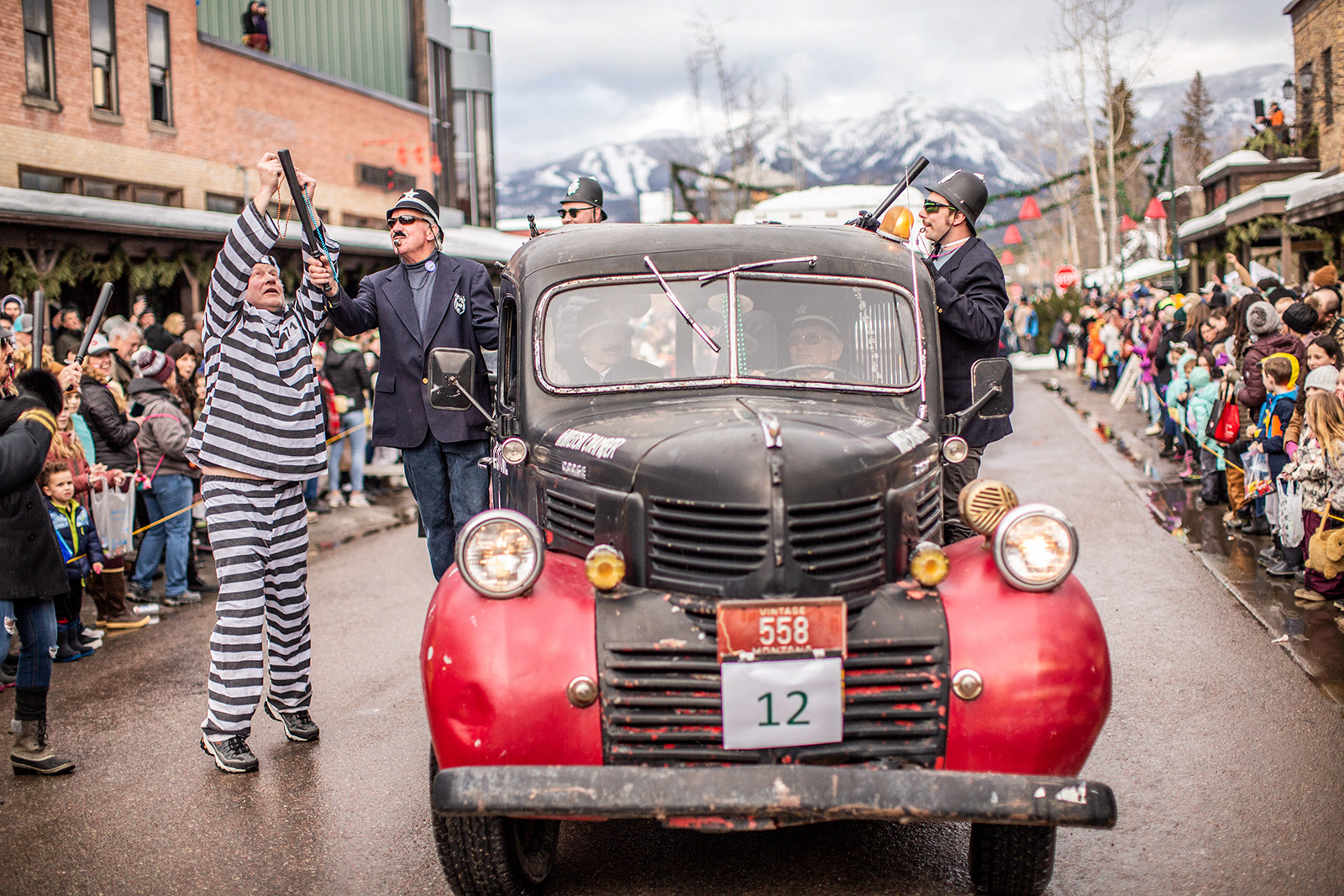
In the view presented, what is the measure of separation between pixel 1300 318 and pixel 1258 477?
135 cm

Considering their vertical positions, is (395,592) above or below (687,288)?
below

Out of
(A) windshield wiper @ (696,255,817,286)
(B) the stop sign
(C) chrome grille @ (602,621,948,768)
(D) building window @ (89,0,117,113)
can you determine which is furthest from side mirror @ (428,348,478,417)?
(B) the stop sign

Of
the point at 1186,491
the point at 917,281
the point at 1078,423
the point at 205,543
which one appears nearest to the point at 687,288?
the point at 917,281

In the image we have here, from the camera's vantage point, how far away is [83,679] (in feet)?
23.0

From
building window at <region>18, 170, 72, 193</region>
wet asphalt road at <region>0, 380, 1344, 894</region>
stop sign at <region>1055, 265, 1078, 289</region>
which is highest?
building window at <region>18, 170, 72, 193</region>

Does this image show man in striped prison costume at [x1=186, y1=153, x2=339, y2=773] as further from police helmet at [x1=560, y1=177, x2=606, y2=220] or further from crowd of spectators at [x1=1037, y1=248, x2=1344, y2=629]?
crowd of spectators at [x1=1037, y1=248, x2=1344, y2=629]

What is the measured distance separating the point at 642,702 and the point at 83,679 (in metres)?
4.78

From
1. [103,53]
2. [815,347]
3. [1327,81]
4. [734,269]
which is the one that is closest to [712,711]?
[815,347]

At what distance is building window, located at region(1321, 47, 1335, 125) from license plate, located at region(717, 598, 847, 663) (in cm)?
2264

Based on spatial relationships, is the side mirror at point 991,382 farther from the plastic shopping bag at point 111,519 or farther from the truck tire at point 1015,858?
the plastic shopping bag at point 111,519

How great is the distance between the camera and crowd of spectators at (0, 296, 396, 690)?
7.46 m

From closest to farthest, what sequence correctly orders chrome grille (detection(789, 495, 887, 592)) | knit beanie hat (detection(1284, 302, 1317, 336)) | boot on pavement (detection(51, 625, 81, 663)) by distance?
chrome grille (detection(789, 495, 887, 592)), boot on pavement (detection(51, 625, 81, 663)), knit beanie hat (detection(1284, 302, 1317, 336))

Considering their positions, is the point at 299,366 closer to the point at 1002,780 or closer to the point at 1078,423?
the point at 1002,780

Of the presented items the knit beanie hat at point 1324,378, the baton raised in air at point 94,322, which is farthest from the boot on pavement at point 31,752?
the knit beanie hat at point 1324,378
